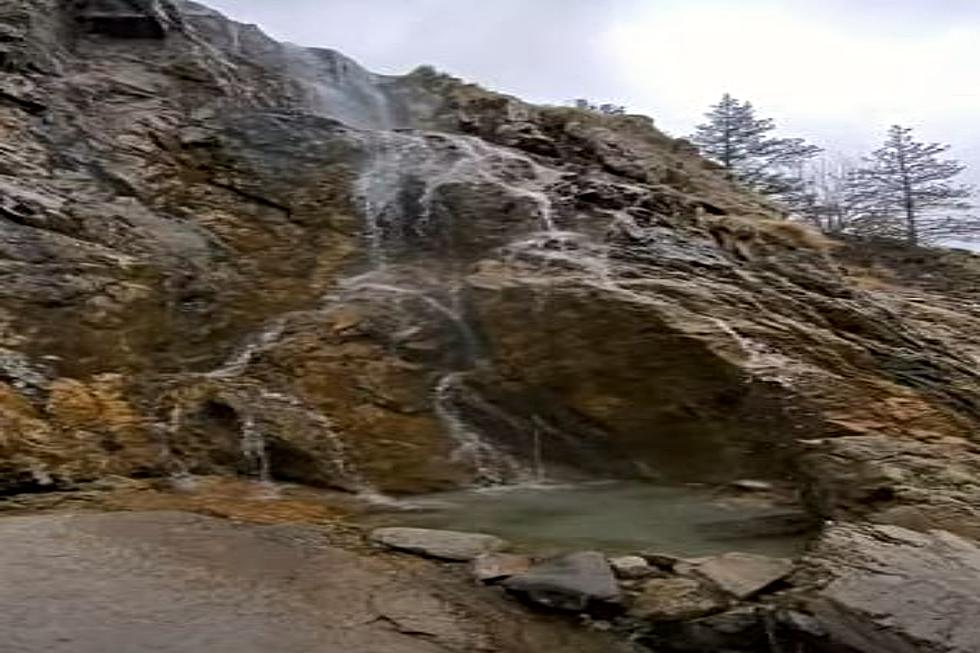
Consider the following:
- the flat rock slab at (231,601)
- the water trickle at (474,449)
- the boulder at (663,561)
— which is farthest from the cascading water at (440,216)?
the boulder at (663,561)

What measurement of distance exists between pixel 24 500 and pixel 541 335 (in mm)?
5647

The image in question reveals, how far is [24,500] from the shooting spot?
861 cm

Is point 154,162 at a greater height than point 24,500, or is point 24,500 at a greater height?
point 154,162

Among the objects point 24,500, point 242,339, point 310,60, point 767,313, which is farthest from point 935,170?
point 24,500

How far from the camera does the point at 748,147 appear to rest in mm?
38969

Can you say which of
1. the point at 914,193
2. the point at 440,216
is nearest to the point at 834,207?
the point at 914,193

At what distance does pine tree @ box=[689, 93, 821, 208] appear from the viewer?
3784 centimetres

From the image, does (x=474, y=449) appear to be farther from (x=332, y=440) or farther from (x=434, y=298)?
(x=434, y=298)

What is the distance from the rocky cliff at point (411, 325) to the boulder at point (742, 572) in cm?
113

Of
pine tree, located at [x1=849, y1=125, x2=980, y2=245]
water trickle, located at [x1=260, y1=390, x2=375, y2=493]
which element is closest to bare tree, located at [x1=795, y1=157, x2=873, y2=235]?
pine tree, located at [x1=849, y1=125, x2=980, y2=245]

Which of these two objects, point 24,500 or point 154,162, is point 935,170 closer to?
point 154,162

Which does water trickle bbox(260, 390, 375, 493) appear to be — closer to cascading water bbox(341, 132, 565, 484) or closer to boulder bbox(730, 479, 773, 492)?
cascading water bbox(341, 132, 565, 484)

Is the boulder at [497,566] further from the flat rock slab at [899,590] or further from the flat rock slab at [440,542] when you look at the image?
the flat rock slab at [899,590]

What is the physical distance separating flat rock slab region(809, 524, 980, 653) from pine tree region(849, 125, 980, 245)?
3009 centimetres
